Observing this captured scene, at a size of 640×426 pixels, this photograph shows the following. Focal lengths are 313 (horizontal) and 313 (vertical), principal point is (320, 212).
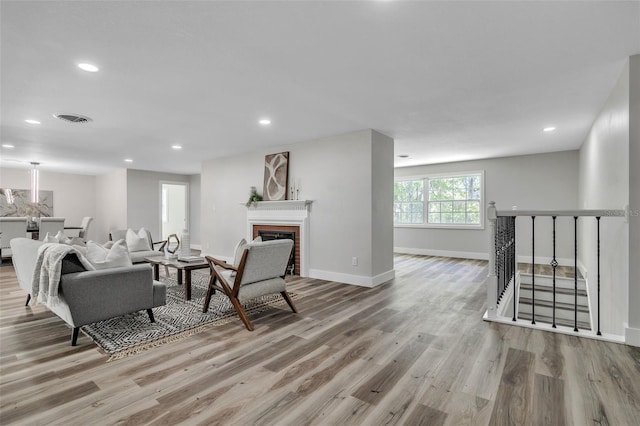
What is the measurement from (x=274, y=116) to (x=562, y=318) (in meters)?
5.25

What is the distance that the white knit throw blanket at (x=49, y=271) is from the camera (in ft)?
8.33

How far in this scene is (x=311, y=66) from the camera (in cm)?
271

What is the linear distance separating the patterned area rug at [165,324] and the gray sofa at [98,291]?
0.18 metres

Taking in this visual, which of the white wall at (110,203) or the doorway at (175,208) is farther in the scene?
the doorway at (175,208)

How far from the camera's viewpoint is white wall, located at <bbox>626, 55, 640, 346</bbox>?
2.53 metres

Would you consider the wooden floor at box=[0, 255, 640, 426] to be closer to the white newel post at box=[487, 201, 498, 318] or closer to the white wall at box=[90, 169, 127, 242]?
the white newel post at box=[487, 201, 498, 318]

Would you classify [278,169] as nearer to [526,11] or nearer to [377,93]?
[377,93]

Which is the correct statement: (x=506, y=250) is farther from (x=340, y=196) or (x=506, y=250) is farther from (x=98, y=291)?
(x=98, y=291)

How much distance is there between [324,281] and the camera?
5.12m

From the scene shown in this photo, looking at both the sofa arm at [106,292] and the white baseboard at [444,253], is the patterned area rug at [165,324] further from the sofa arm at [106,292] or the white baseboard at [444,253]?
the white baseboard at [444,253]

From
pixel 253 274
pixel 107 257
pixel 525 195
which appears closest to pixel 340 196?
pixel 253 274

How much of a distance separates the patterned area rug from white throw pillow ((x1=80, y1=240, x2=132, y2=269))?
61 centimetres

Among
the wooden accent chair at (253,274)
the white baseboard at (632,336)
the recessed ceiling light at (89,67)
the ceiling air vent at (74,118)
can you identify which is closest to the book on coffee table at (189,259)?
the wooden accent chair at (253,274)

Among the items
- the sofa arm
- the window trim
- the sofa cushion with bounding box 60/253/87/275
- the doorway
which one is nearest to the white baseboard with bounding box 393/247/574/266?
the window trim
